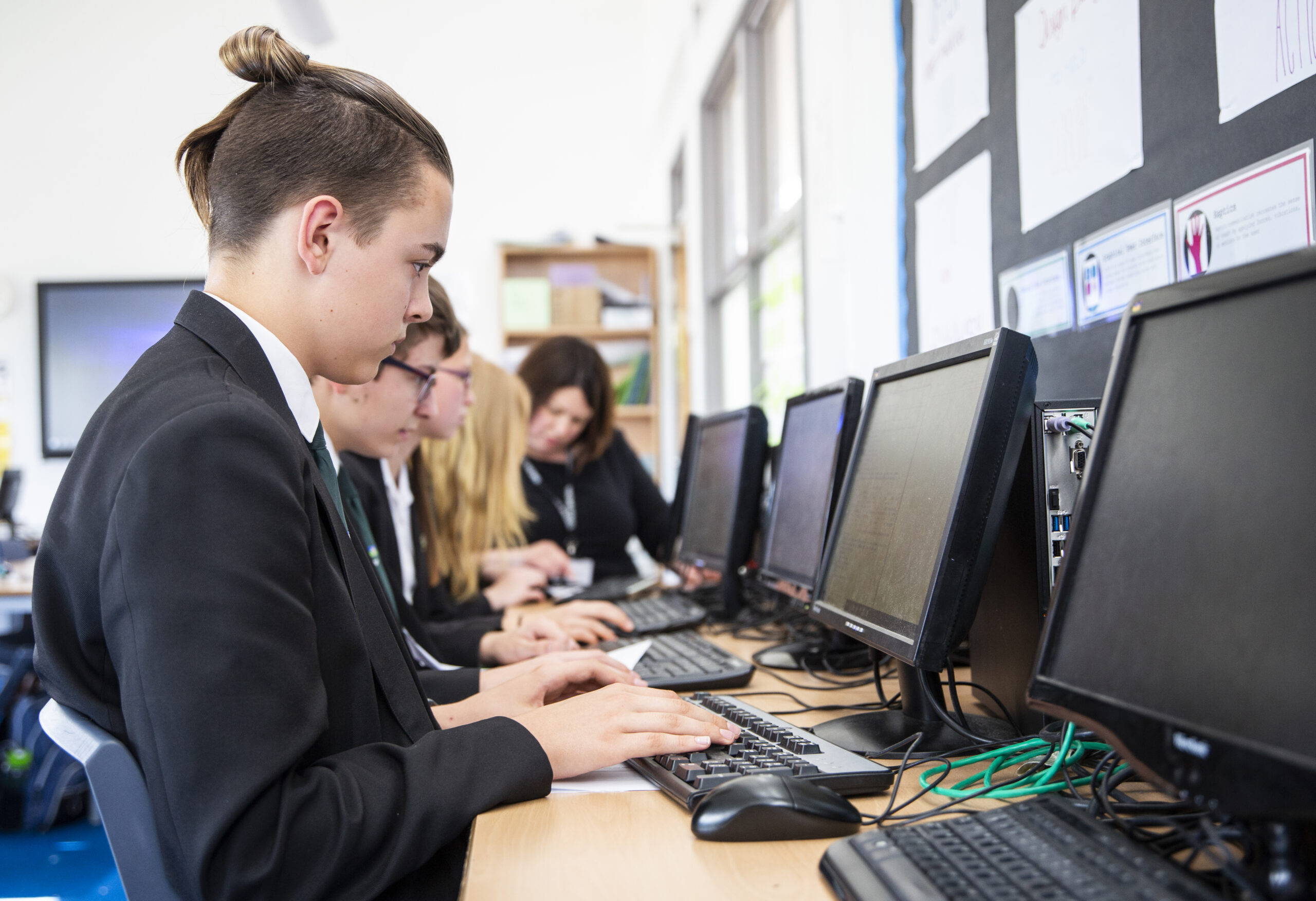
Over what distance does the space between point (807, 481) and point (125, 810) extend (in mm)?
1007

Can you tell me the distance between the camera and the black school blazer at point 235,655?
0.66m

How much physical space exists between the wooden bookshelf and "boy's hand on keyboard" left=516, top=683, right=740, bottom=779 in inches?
161

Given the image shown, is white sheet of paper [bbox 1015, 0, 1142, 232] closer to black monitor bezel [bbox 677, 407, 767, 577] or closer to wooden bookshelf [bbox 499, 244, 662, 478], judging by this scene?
black monitor bezel [bbox 677, 407, 767, 577]

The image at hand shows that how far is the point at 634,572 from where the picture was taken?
120 inches

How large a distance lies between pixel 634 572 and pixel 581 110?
3035 mm

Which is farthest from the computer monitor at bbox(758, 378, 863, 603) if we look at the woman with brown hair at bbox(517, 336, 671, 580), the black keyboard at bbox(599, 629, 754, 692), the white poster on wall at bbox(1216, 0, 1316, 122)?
the woman with brown hair at bbox(517, 336, 671, 580)

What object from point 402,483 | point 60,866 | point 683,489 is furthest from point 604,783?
point 60,866

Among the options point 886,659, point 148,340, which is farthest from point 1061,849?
point 148,340

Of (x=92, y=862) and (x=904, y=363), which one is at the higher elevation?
(x=904, y=363)

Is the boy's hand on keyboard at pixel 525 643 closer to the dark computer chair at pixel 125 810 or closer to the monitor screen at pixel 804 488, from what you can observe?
the monitor screen at pixel 804 488

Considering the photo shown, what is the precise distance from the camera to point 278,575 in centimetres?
71

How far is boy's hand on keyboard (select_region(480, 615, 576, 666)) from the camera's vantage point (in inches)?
62.8

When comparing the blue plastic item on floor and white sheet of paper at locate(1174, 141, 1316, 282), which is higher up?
white sheet of paper at locate(1174, 141, 1316, 282)

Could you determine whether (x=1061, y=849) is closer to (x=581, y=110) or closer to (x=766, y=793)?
(x=766, y=793)
